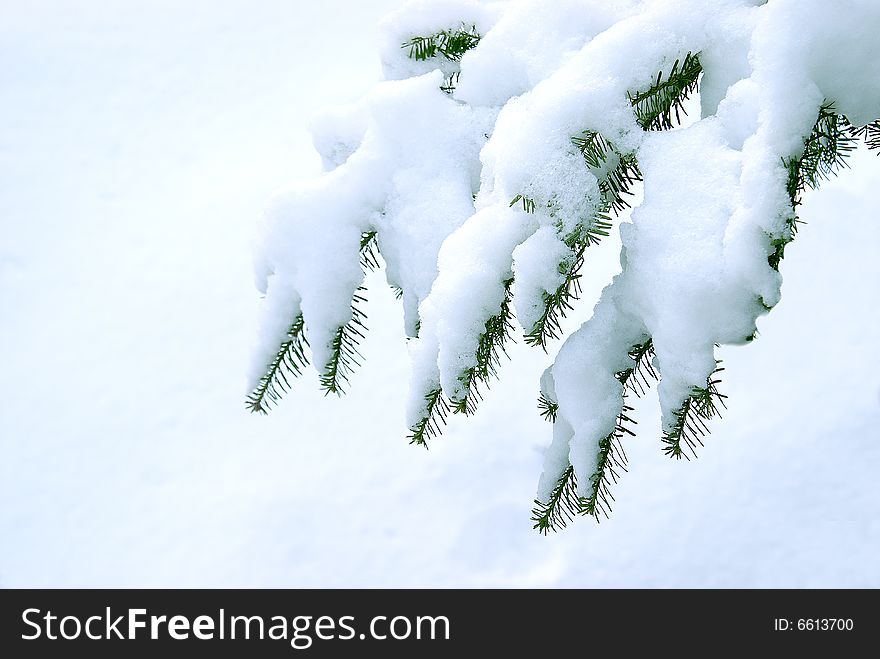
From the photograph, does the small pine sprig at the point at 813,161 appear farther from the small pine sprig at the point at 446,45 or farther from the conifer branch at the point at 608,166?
the small pine sprig at the point at 446,45

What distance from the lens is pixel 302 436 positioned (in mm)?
4301

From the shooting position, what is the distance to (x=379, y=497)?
13.0ft

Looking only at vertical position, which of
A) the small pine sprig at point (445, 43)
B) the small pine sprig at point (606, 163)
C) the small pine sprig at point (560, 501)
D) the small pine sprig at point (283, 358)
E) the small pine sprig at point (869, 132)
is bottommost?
the small pine sprig at point (560, 501)

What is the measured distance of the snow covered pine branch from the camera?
4.01ft

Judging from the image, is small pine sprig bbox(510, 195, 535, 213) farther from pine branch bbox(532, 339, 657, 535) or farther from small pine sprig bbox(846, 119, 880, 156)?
small pine sprig bbox(846, 119, 880, 156)

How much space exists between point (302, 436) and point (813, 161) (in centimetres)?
338

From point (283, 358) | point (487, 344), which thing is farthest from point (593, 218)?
Answer: point (283, 358)

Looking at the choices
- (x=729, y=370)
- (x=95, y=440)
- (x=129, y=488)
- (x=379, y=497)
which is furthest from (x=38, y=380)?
(x=729, y=370)

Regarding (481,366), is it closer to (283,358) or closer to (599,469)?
(599,469)

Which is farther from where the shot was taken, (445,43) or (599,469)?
(445,43)

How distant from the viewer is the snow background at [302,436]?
369 centimetres

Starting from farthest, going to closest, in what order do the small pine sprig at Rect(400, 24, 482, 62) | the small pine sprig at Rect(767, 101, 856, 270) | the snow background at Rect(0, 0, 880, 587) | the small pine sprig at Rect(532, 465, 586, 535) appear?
the snow background at Rect(0, 0, 880, 587) < the small pine sprig at Rect(400, 24, 482, 62) < the small pine sprig at Rect(532, 465, 586, 535) < the small pine sprig at Rect(767, 101, 856, 270)

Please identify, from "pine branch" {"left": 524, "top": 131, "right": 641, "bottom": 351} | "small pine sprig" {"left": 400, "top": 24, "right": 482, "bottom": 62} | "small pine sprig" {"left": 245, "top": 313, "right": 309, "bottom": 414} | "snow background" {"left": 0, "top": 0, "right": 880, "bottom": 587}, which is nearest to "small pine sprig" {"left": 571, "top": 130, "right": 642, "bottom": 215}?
"pine branch" {"left": 524, "top": 131, "right": 641, "bottom": 351}

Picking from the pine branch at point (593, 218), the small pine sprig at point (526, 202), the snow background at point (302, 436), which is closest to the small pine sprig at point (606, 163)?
the pine branch at point (593, 218)
